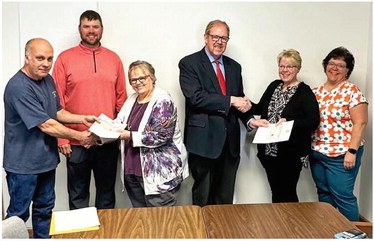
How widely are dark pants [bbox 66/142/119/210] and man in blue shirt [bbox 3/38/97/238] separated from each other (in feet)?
1.29

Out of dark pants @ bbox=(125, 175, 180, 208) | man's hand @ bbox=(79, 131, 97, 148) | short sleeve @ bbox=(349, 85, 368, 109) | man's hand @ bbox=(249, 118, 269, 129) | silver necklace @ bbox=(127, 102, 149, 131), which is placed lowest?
dark pants @ bbox=(125, 175, 180, 208)

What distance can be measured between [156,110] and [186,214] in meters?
0.87

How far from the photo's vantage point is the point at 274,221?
182cm

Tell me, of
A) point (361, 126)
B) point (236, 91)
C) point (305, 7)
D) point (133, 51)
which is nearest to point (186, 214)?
point (236, 91)

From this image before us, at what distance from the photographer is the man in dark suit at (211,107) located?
2.85 meters

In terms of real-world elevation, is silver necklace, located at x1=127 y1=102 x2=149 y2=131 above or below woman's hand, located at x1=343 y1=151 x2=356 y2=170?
above

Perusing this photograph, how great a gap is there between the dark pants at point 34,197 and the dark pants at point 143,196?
20.5 inches

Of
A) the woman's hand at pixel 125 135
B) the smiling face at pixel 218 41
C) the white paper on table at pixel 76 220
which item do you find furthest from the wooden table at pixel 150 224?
the smiling face at pixel 218 41

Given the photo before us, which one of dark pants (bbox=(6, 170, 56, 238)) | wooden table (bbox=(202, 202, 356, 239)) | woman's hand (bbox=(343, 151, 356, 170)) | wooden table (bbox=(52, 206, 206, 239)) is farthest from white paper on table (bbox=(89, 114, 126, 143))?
woman's hand (bbox=(343, 151, 356, 170))

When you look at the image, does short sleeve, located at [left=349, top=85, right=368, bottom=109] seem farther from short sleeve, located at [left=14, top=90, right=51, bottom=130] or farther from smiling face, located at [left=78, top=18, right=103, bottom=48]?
short sleeve, located at [left=14, top=90, right=51, bottom=130]

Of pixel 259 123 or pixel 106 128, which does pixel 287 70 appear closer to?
pixel 259 123

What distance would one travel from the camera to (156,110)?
255 cm

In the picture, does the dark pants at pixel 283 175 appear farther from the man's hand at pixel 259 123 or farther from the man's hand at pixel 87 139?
the man's hand at pixel 87 139

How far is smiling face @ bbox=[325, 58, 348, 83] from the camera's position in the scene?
282 centimetres
